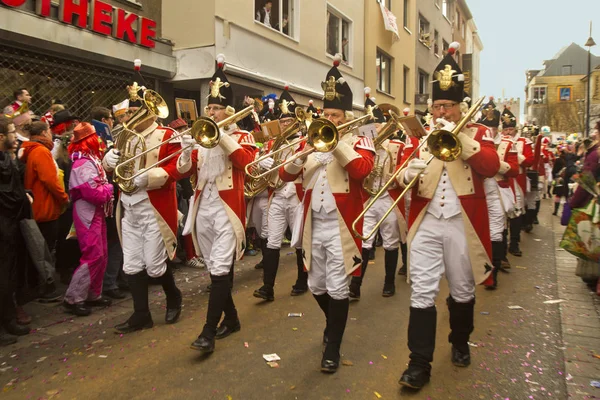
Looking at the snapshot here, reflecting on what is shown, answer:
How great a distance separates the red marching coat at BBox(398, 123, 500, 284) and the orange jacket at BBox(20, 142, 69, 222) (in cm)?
381

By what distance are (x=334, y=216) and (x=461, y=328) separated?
135 centimetres

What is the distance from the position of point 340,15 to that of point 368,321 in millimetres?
15316

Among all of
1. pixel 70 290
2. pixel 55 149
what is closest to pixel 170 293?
pixel 70 290

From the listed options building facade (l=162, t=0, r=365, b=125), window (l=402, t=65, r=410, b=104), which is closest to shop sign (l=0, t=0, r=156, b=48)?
building facade (l=162, t=0, r=365, b=125)

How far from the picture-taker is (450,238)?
12.4ft

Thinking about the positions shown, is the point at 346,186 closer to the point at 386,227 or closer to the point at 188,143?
the point at 188,143

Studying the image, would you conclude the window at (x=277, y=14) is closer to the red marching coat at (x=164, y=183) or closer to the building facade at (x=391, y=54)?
the building facade at (x=391, y=54)

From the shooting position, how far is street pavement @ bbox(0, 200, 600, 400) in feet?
11.7

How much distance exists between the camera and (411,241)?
389 centimetres

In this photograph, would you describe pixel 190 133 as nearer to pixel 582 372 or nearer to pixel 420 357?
pixel 420 357

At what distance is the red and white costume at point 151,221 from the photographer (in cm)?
479

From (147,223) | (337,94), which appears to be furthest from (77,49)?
(337,94)

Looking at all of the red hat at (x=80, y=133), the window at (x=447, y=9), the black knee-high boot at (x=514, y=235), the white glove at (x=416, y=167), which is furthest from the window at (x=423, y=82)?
the white glove at (x=416, y=167)

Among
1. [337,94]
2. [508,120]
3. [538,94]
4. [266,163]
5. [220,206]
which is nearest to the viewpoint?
[337,94]
